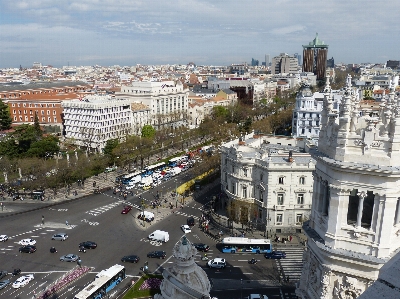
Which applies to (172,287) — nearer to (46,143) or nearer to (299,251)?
(299,251)

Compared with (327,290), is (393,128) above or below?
above

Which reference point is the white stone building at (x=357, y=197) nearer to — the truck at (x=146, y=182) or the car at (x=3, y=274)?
the car at (x=3, y=274)

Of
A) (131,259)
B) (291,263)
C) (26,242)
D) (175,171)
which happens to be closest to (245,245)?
(291,263)

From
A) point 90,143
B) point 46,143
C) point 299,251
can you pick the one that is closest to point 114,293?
point 299,251

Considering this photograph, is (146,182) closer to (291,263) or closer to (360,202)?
(291,263)

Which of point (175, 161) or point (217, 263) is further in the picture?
point (175, 161)

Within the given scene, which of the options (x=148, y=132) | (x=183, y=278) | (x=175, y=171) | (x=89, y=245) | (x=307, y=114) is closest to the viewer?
(x=183, y=278)

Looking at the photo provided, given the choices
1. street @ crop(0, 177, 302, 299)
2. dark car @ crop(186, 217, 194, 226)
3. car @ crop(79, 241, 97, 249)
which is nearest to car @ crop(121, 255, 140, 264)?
street @ crop(0, 177, 302, 299)
